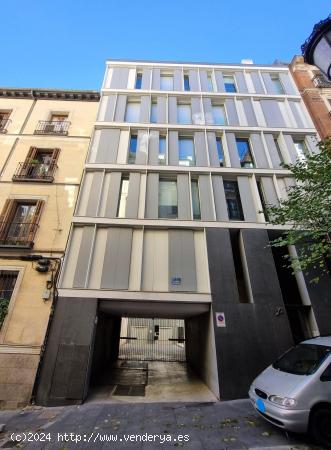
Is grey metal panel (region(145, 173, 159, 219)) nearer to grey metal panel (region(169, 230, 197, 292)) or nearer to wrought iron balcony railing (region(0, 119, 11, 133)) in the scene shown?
grey metal panel (region(169, 230, 197, 292))

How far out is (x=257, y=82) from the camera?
49.5 feet

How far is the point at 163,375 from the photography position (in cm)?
1035

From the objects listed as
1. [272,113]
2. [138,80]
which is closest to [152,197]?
[272,113]

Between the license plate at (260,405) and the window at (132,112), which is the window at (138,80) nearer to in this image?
the window at (132,112)

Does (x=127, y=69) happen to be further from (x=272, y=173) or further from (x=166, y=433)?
(x=166, y=433)

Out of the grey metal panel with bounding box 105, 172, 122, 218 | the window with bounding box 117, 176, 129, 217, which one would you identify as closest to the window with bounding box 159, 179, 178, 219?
the window with bounding box 117, 176, 129, 217

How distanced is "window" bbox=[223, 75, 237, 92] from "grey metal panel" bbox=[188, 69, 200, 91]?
1944 millimetres

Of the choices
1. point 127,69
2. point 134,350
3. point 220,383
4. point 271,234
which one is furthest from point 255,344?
point 127,69

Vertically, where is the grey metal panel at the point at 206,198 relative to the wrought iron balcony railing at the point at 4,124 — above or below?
below

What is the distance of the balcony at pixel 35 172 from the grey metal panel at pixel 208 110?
349 inches

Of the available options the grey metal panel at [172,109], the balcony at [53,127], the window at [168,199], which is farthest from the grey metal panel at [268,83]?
the balcony at [53,127]

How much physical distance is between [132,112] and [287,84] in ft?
34.6

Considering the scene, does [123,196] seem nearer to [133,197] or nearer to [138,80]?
[133,197]

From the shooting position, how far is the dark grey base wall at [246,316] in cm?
715
